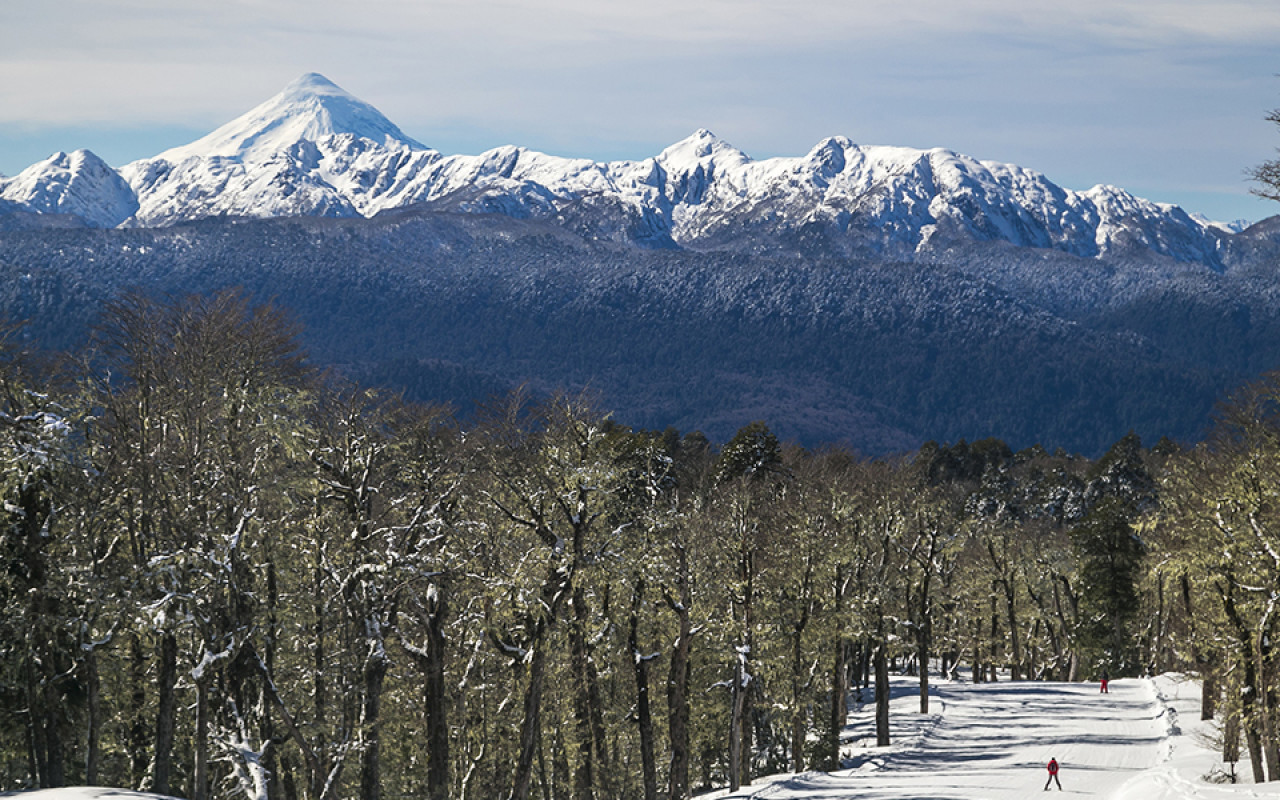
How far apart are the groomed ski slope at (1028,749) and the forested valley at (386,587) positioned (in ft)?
7.37

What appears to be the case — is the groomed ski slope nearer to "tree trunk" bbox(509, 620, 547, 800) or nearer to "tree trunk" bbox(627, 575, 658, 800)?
"tree trunk" bbox(627, 575, 658, 800)

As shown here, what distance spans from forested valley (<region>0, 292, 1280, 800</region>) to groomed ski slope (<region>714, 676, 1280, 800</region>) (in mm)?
2247

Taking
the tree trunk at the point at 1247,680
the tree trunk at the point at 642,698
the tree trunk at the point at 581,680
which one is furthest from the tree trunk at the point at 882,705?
the tree trunk at the point at 1247,680

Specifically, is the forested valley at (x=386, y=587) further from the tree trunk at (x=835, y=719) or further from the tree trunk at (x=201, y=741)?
the tree trunk at (x=835, y=719)

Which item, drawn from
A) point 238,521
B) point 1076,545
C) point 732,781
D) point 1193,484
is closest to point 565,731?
point 732,781

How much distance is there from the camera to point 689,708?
47.7 m

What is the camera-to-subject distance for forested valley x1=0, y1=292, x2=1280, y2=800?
28281 millimetres

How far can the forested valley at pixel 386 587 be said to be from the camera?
28.3m

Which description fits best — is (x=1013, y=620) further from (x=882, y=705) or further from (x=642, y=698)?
(x=642, y=698)

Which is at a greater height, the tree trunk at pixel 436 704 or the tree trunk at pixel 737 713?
the tree trunk at pixel 436 704

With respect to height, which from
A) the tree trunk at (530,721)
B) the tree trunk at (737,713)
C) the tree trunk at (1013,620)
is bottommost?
the tree trunk at (1013,620)

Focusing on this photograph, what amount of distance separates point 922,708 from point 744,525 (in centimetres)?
2541

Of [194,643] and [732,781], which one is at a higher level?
[194,643]

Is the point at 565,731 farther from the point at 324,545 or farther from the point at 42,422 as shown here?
the point at 42,422
